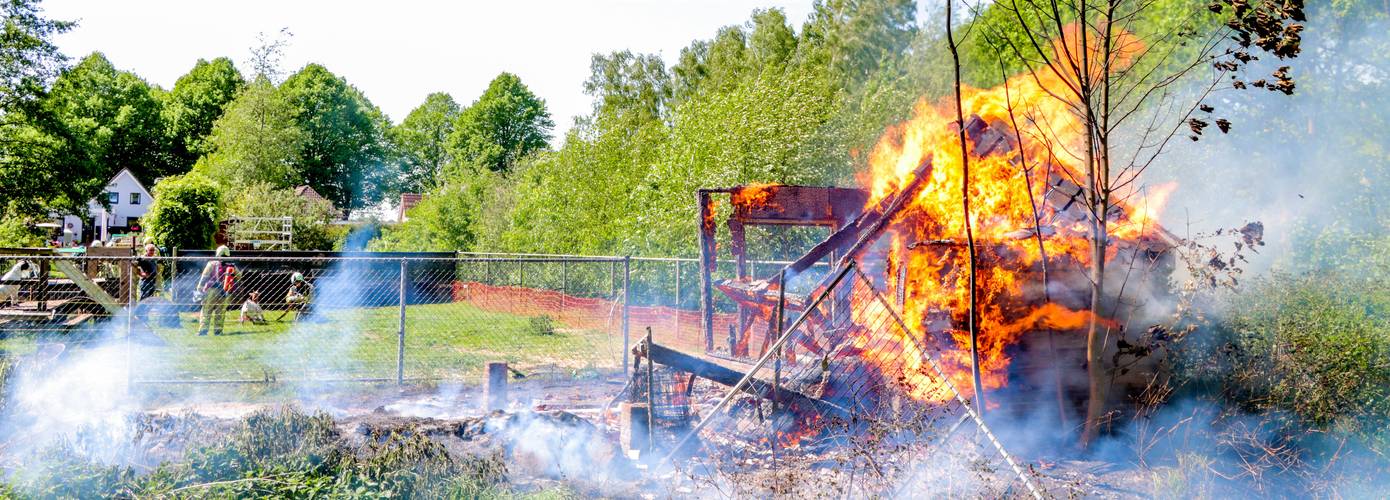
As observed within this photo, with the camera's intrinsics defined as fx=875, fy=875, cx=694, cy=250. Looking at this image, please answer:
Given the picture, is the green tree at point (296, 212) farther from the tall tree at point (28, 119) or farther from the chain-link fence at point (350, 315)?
the chain-link fence at point (350, 315)

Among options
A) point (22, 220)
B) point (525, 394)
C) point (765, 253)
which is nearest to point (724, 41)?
point (765, 253)

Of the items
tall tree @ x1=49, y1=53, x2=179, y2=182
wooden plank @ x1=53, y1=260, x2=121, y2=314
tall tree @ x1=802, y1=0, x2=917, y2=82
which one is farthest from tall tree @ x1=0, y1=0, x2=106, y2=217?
tall tree @ x1=49, y1=53, x2=179, y2=182

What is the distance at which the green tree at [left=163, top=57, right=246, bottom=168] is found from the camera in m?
68.6

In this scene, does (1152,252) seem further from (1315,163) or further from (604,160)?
(604,160)

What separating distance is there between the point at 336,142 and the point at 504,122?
12427 mm

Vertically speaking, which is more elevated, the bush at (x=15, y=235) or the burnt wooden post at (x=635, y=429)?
the bush at (x=15, y=235)

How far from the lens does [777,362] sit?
7.34m

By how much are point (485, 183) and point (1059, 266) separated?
3229 cm

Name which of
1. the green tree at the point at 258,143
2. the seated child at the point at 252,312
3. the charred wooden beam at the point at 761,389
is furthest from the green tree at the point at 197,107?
the charred wooden beam at the point at 761,389

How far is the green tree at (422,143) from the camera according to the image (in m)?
77.9

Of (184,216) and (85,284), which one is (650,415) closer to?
(85,284)

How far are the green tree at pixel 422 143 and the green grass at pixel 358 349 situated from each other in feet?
203

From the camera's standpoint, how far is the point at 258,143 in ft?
161

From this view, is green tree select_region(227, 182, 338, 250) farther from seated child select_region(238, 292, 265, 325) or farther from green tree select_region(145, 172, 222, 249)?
seated child select_region(238, 292, 265, 325)
